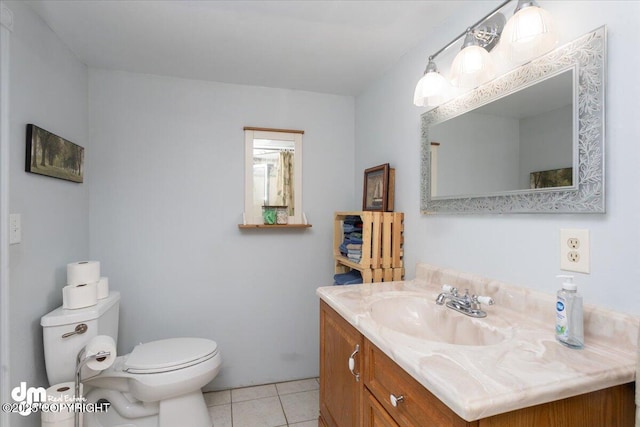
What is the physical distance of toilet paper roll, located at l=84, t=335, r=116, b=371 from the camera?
142cm

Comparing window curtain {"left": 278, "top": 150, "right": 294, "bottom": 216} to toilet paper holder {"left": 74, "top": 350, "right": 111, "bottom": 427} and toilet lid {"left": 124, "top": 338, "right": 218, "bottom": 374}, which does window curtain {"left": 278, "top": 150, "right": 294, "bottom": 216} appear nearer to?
toilet lid {"left": 124, "top": 338, "right": 218, "bottom": 374}

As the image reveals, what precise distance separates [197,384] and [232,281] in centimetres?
73

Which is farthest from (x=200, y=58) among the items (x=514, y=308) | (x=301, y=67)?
(x=514, y=308)

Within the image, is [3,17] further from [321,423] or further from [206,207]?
[321,423]

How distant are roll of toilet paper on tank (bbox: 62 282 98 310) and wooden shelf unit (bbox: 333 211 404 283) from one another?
1.40 metres

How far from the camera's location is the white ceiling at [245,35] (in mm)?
1433

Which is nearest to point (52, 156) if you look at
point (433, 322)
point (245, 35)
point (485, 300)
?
point (245, 35)

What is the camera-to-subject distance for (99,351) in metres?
1.43

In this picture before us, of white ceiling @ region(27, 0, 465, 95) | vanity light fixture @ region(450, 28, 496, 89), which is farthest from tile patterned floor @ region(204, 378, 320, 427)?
white ceiling @ region(27, 0, 465, 95)

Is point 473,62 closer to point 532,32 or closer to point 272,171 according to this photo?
point 532,32

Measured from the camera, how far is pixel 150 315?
2107mm

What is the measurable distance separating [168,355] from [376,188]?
1.54 m

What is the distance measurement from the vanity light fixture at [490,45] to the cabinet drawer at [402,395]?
1.09 meters

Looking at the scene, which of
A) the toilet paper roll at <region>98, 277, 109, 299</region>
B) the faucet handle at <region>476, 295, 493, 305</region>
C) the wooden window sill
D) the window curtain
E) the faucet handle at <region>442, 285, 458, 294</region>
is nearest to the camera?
the faucet handle at <region>476, 295, 493, 305</region>
